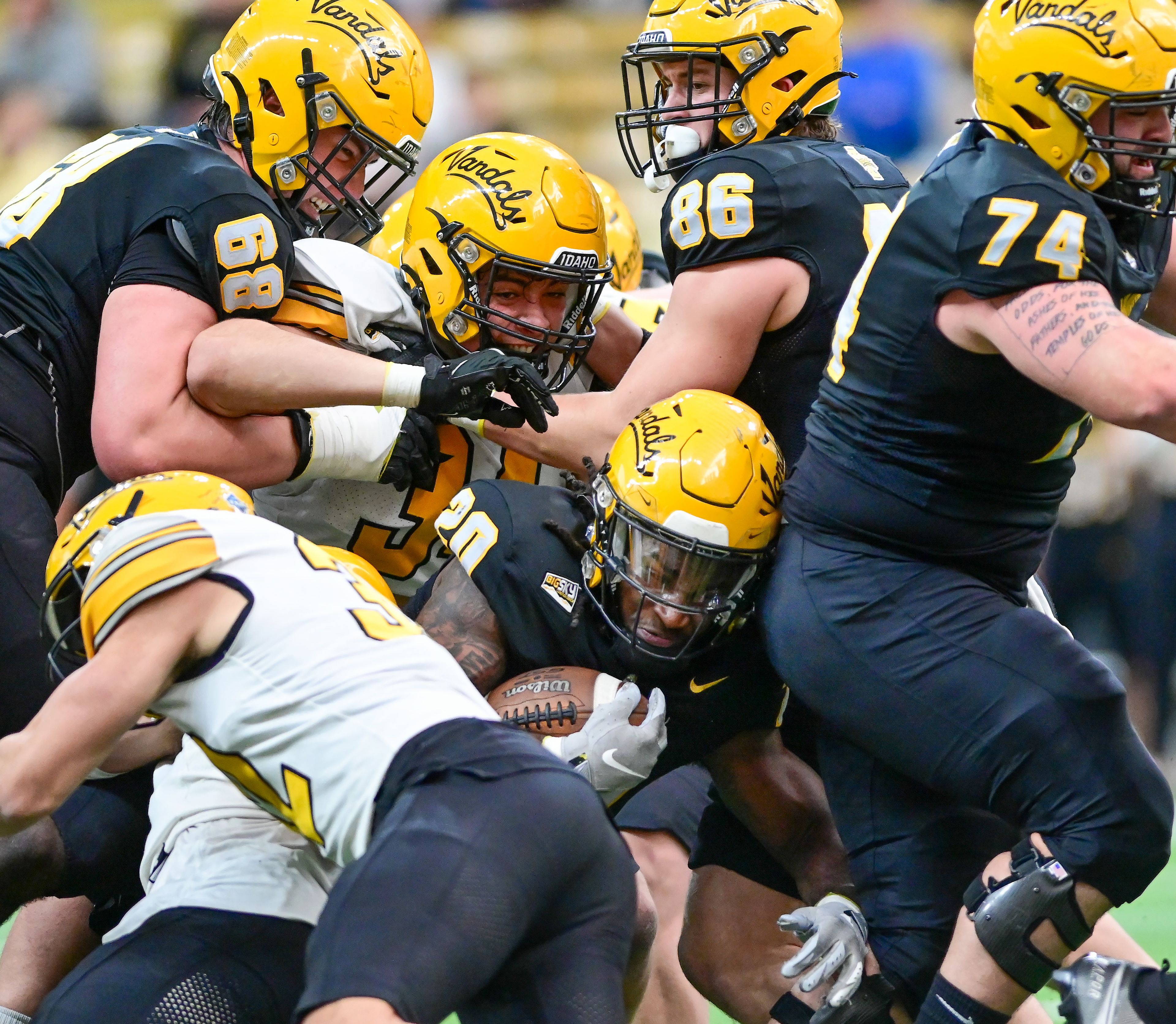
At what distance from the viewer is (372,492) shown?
12.5ft

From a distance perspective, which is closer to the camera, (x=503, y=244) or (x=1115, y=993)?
(x=1115, y=993)

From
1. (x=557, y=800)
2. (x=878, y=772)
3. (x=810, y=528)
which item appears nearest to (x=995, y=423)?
(x=810, y=528)

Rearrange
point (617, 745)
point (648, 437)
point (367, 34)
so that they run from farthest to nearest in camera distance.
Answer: point (367, 34), point (648, 437), point (617, 745)

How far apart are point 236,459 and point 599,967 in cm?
151

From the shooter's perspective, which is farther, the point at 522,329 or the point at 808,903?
the point at 522,329

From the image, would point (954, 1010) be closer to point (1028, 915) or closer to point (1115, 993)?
point (1028, 915)

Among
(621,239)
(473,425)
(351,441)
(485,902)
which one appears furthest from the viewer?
(621,239)

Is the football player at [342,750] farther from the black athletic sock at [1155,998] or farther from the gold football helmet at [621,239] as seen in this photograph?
the gold football helmet at [621,239]

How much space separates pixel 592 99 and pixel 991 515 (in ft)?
24.1

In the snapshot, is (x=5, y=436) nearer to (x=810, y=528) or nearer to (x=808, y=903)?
(x=810, y=528)

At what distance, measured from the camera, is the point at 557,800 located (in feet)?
7.84

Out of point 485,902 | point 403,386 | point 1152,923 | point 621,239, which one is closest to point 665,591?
point 403,386

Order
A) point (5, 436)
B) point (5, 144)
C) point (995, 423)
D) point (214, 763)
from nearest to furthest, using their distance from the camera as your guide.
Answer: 1. point (214, 763)
2. point (995, 423)
3. point (5, 436)
4. point (5, 144)

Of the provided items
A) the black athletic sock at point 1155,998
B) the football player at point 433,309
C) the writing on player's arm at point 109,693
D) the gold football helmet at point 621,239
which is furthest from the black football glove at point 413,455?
the black athletic sock at point 1155,998
